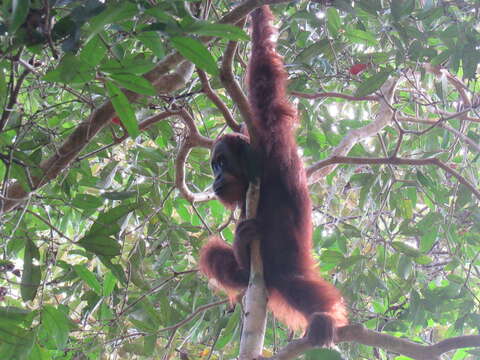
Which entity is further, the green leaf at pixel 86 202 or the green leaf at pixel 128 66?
the green leaf at pixel 86 202

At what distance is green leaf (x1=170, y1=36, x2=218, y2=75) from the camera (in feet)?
5.85

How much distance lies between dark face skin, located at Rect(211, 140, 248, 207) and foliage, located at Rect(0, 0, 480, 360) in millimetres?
215

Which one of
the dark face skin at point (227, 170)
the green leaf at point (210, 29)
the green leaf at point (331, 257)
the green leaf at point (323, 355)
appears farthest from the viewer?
the green leaf at point (331, 257)

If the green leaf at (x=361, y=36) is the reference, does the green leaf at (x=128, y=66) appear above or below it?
below

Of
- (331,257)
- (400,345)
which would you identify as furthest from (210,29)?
(331,257)

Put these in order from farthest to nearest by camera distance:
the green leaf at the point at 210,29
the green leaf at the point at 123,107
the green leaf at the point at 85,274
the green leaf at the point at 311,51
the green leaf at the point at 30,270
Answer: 1. the green leaf at the point at 311,51
2. the green leaf at the point at 85,274
3. the green leaf at the point at 30,270
4. the green leaf at the point at 123,107
5. the green leaf at the point at 210,29

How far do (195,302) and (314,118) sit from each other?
1711 millimetres

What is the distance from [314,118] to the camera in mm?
4215

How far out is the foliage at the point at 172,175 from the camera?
6.89ft

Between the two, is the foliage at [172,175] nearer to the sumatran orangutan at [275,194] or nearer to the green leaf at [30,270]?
the green leaf at [30,270]

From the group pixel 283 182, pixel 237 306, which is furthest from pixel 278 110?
pixel 237 306

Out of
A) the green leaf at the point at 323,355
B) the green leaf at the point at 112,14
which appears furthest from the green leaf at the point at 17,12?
the green leaf at the point at 323,355

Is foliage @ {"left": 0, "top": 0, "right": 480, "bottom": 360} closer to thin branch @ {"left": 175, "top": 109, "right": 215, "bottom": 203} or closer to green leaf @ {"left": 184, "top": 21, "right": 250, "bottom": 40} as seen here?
green leaf @ {"left": 184, "top": 21, "right": 250, "bottom": 40}

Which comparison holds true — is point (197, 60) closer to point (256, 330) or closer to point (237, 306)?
point (256, 330)
